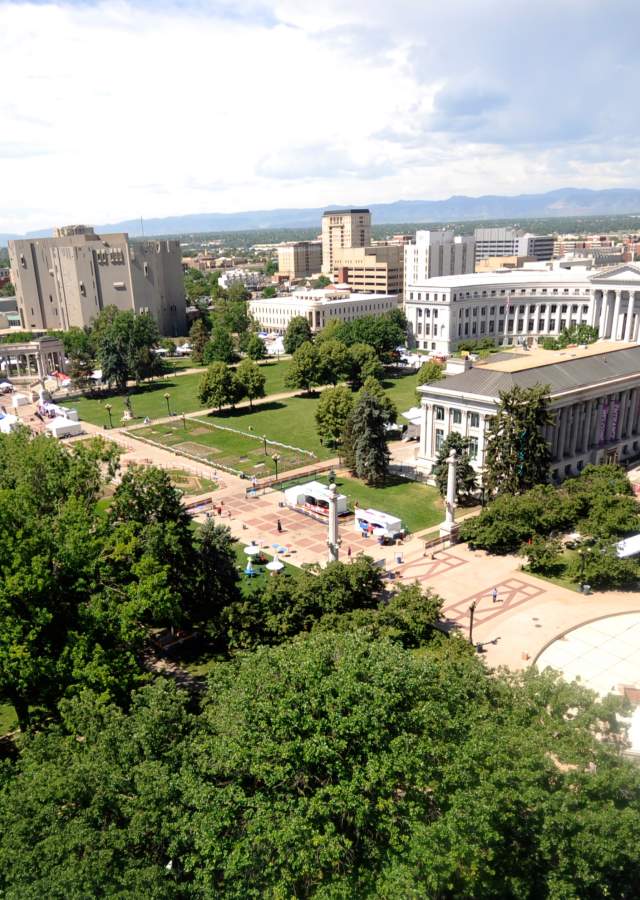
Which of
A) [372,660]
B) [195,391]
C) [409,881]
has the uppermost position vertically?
[372,660]

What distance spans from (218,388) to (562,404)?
5037cm

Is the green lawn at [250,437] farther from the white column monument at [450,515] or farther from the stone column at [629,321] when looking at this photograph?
the stone column at [629,321]

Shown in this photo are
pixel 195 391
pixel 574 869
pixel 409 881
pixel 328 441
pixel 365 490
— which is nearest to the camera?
pixel 409 881

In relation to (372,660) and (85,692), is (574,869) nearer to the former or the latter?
(372,660)

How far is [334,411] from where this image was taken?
8200 centimetres

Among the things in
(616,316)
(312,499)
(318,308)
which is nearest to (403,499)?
(312,499)

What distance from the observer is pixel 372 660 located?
2534 cm

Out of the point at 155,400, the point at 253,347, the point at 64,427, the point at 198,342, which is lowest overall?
the point at 155,400

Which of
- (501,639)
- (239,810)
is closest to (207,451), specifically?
(501,639)

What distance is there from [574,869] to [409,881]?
540cm

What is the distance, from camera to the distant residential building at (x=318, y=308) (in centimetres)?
16100

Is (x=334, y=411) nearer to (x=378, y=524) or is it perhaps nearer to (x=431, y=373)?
(x=431, y=373)

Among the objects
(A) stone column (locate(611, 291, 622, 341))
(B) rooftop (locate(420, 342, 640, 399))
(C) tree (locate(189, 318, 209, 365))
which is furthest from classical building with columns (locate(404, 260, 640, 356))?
(B) rooftop (locate(420, 342, 640, 399))

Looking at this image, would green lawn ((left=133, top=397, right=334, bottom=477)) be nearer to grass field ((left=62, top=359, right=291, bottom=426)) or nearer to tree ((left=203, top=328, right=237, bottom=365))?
grass field ((left=62, top=359, right=291, bottom=426))
